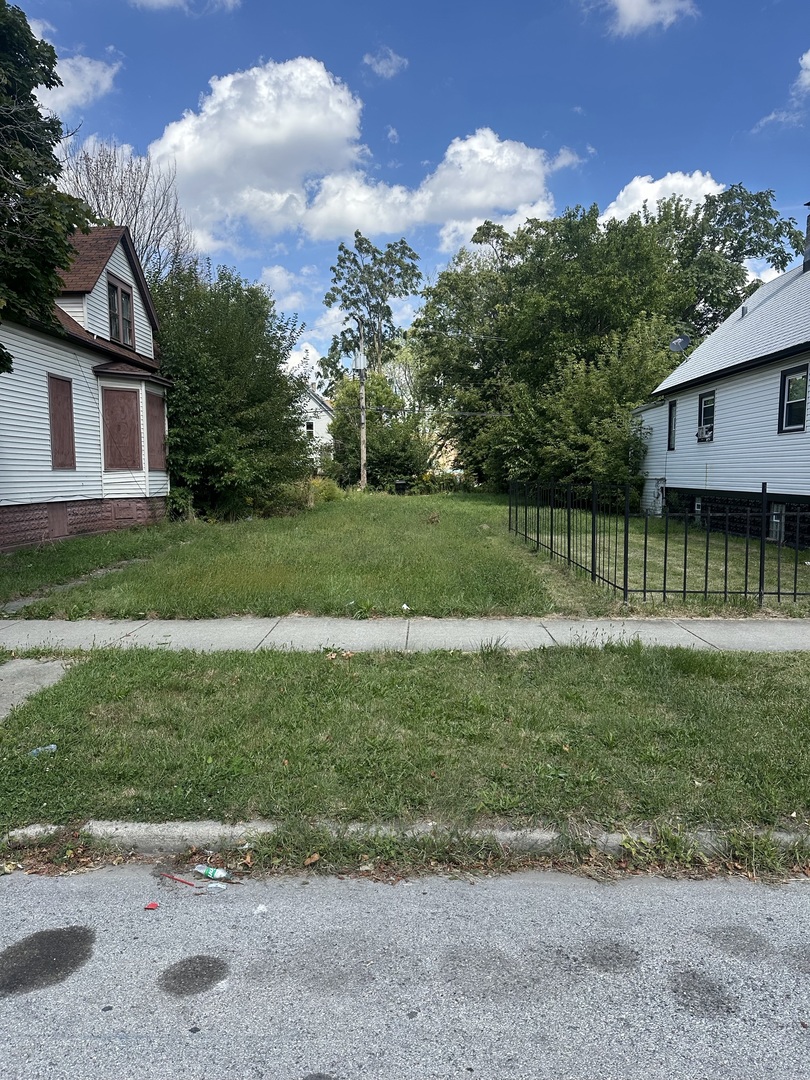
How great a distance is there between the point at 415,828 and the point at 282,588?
19.1 feet

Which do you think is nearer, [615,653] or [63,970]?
[63,970]

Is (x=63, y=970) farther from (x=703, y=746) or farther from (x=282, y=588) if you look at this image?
(x=282, y=588)

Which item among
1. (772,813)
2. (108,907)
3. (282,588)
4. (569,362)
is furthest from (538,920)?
(569,362)

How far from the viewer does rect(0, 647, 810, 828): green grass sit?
Result: 3.53 meters

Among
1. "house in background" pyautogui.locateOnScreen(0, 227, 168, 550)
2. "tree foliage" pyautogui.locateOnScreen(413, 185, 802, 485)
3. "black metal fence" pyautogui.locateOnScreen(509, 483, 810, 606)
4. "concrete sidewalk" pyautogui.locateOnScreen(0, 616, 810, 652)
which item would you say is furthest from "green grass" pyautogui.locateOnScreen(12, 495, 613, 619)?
"tree foliage" pyautogui.locateOnScreen(413, 185, 802, 485)

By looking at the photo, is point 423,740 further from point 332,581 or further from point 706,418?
point 706,418

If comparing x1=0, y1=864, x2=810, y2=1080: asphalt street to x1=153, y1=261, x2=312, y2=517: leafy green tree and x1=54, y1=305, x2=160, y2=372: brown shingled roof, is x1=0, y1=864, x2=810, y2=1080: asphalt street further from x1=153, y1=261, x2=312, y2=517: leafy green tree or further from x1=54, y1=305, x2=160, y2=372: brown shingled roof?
x1=153, y1=261, x2=312, y2=517: leafy green tree

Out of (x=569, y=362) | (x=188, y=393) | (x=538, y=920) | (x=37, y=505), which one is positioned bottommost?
(x=538, y=920)

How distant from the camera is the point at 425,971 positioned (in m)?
2.50

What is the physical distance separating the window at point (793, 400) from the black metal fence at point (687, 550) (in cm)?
181

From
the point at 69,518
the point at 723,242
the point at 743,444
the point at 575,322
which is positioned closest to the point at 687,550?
the point at 743,444

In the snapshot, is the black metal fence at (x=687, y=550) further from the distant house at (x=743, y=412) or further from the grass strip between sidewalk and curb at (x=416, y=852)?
the grass strip between sidewalk and curb at (x=416, y=852)

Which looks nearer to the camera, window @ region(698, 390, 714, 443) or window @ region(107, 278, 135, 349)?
window @ region(107, 278, 135, 349)

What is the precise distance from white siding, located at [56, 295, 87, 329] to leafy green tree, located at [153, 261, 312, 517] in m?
3.18
